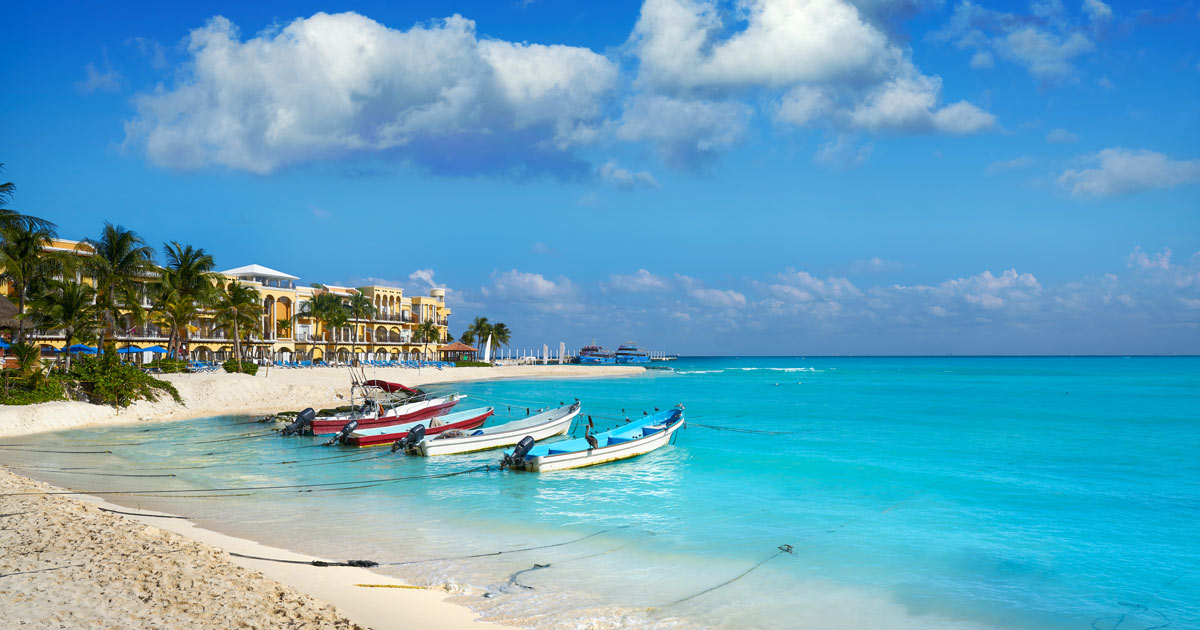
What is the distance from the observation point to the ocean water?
Answer: 9.98 m

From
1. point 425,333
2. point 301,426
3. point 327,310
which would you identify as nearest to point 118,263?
point 301,426

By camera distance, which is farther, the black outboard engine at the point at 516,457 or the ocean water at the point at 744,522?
the black outboard engine at the point at 516,457

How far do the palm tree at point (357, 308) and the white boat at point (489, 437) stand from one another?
53.2m

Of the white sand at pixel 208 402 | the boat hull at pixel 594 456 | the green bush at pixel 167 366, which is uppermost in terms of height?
the green bush at pixel 167 366

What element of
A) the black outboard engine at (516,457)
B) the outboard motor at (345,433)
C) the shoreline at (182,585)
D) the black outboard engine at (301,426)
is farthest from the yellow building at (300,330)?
the shoreline at (182,585)

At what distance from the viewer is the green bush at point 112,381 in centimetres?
2914

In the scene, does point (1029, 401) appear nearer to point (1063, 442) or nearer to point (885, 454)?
point (1063, 442)

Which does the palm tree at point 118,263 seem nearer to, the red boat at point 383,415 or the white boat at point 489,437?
the red boat at point 383,415

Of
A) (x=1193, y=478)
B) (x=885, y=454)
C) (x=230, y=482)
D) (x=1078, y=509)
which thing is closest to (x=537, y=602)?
(x=230, y=482)

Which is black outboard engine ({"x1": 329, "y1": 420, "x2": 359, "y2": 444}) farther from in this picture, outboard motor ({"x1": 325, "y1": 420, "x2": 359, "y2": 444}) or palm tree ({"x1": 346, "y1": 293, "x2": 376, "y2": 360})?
palm tree ({"x1": 346, "y1": 293, "x2": 376, "y2": 360})

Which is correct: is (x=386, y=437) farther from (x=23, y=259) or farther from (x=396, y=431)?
(x=23, y=259)

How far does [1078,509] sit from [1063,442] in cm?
1439

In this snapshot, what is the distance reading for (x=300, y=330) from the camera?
70.9m

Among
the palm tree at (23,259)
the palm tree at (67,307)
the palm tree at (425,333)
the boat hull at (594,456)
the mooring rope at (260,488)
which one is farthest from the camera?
the palm tree at (425,333)
